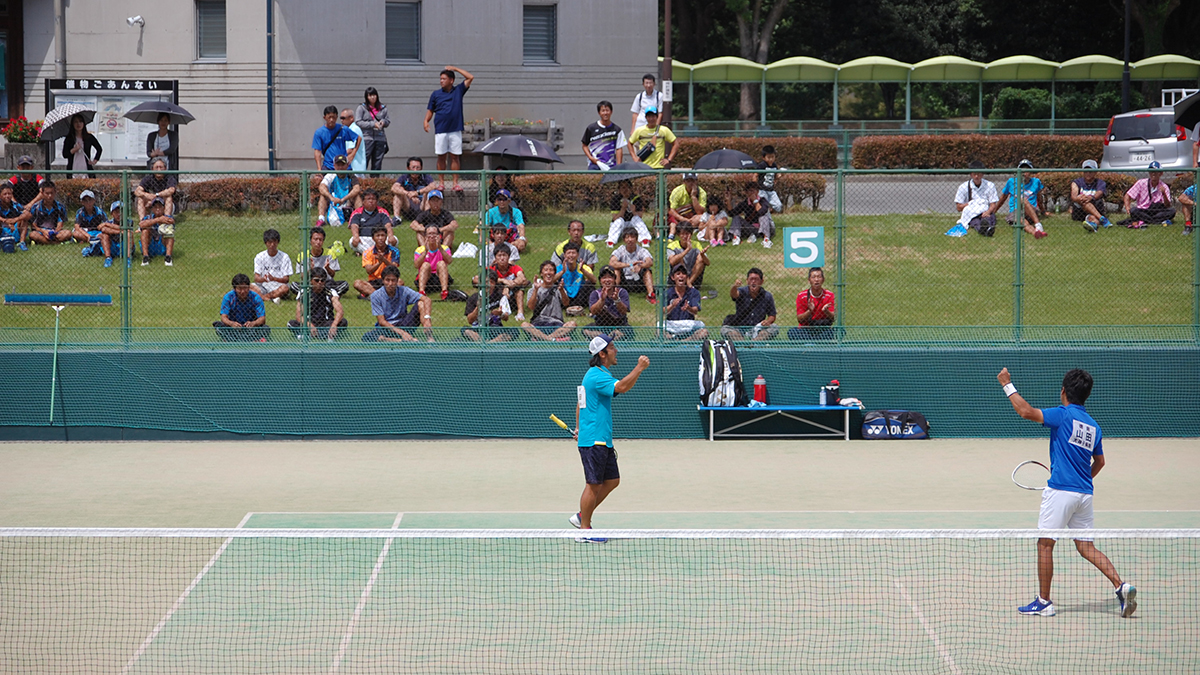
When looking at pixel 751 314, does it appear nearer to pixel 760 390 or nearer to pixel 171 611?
pixel 760 390

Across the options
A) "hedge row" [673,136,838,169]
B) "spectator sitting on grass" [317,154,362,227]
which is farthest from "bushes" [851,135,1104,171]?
"spectator sitting on grass" [317,154,362,227]

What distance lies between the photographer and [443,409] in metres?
13.8

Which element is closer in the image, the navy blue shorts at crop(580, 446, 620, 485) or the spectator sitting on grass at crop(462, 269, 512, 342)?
the navy blue shorts at crop(580, 446, 620, 485)

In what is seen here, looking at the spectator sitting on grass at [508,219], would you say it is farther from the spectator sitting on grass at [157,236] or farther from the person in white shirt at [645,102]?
the person in white shirt at [645,102]

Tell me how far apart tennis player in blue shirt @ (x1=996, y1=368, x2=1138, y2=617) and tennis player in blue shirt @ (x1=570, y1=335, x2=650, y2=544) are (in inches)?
117

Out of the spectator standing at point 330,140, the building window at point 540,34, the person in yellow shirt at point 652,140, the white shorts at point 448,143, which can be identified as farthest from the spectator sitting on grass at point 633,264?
the building window at point 540,34

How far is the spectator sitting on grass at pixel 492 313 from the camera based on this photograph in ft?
45.4

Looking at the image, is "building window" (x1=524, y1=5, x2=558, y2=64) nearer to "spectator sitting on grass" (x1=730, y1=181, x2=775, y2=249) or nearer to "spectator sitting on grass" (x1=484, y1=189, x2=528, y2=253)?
"spectator sitting on grass" (x1=730, y1=181, x2=775, y2=249)

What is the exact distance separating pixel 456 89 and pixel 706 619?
546 inches

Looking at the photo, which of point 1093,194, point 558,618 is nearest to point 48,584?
point 558,618

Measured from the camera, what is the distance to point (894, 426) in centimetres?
1369

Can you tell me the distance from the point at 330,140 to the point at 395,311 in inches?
204

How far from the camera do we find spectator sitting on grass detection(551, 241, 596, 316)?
13914mm

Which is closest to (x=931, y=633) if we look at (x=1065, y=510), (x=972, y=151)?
(x=1065, y=510)
